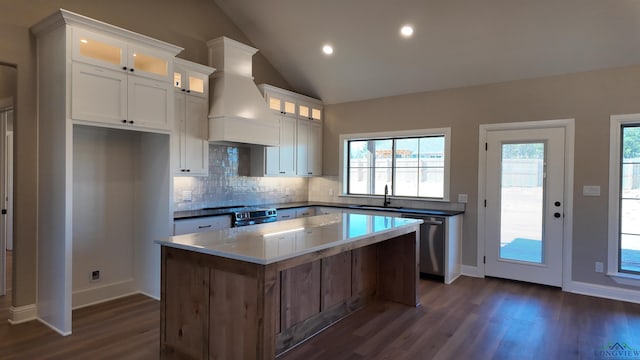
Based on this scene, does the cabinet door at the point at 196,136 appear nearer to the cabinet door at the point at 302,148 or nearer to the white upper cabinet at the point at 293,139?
the white upper cabinet at the point at 293,139

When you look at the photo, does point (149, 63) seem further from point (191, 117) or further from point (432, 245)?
point (432, 245)

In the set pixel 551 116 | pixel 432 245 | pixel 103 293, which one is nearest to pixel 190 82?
pixel 103 293

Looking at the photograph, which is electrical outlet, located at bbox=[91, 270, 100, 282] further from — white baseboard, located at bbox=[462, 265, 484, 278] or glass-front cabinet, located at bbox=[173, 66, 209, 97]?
white baseboard, located at bbox=[462, 265, 484, 278]

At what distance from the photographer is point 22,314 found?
3566mm

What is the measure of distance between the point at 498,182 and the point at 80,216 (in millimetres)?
4905

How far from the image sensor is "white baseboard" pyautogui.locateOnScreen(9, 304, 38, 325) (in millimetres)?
3539

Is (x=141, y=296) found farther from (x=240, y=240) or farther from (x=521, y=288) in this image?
(x=521, y=288)

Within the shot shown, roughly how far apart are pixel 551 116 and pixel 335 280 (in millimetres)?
3314

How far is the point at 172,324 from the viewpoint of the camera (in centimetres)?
284

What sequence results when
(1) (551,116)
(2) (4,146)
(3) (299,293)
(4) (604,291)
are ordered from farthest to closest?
(1) (551,116) < (4) (604,291) < (2) (4,146) < (3) (299,293)

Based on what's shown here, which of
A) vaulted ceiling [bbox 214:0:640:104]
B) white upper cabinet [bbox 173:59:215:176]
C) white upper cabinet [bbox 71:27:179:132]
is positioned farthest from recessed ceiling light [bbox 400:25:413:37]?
white upper cabinet [bbox 71:27:179:132]

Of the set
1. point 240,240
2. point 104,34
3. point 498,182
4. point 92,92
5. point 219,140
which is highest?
point 104,34

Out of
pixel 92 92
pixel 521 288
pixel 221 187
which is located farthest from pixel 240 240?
pixel 521 288

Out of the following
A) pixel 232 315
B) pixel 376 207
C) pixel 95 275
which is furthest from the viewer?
pixel 376 207
